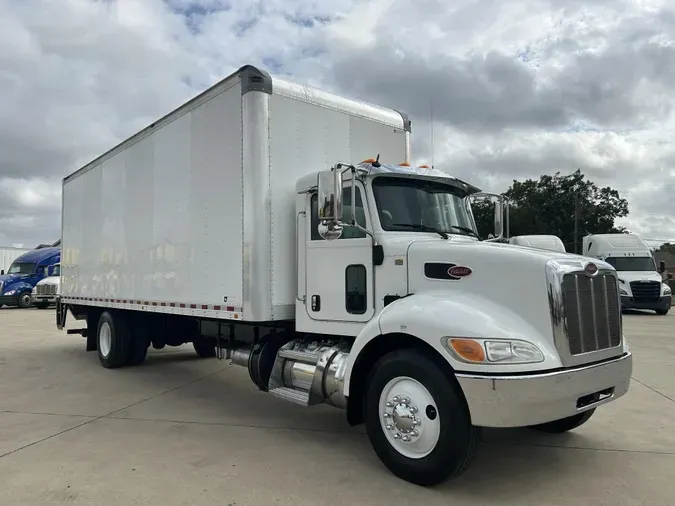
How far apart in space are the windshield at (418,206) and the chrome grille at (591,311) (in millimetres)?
1418

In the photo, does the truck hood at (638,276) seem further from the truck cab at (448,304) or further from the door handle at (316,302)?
the door handle at (316,302)

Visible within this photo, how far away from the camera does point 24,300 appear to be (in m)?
27.0

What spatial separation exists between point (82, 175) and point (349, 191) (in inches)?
286

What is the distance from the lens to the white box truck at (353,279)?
400 centimetres

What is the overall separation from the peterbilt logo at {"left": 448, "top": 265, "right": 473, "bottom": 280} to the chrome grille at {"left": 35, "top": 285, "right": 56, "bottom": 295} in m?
25.0

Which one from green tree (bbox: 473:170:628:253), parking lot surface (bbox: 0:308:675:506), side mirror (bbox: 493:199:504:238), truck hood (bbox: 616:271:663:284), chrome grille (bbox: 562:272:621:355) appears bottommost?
parking lot surface (bbox: 0:308:675:506)

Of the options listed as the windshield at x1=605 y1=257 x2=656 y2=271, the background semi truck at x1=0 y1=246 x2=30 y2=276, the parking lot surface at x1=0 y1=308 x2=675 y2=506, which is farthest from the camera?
the background semi truck at x1=0 y1=246 x2=30 y2=276

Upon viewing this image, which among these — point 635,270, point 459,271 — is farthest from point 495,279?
point 635,270

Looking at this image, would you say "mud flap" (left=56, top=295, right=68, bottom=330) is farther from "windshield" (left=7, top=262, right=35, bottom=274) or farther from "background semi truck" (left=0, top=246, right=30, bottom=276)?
"background semi truck" (left=0, top=246, right=30, bottom=276)

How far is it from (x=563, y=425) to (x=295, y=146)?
396 centimetres

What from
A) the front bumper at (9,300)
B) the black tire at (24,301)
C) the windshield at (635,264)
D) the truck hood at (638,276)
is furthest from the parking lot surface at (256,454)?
the black tire at (24,301)

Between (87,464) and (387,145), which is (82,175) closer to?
(387,145)

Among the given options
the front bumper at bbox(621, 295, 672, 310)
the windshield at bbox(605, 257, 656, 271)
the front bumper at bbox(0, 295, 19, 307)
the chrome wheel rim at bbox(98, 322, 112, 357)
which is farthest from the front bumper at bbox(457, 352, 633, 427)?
the front bumper at bbox(0, 295, 19, 307)

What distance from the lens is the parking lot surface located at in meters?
4.11
